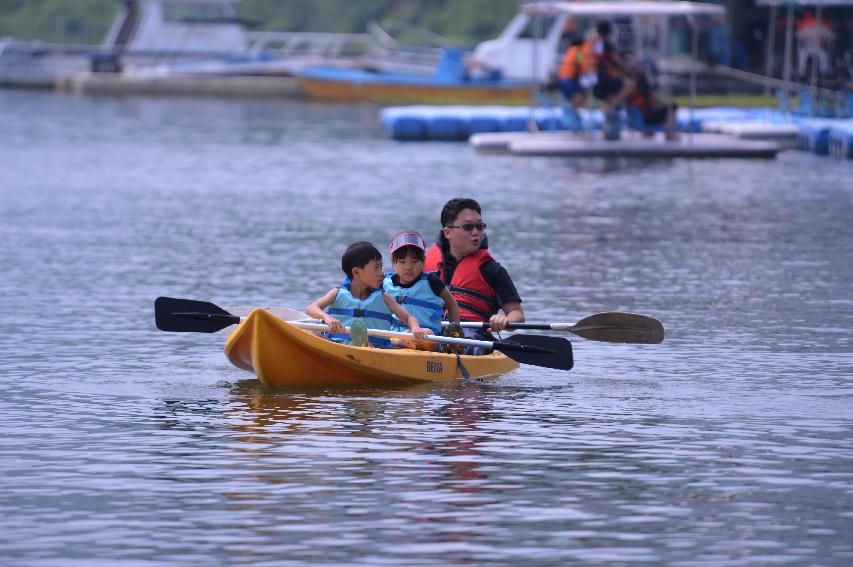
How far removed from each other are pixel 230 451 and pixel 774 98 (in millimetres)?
43756

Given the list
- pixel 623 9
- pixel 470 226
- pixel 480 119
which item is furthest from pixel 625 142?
pixel 470 226

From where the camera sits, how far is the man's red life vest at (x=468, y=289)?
44.4 ft

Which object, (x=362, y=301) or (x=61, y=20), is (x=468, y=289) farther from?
(x=61, y=20)

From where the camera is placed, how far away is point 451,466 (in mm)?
10492

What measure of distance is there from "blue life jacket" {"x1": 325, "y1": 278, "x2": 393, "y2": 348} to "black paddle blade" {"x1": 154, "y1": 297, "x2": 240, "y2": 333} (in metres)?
0.89

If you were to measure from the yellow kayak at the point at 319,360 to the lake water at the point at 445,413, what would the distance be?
0.16 metres

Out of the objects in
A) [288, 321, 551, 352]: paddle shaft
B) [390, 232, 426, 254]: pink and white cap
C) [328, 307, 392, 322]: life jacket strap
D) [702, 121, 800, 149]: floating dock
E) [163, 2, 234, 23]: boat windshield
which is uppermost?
[163, 2, 234, 23]: boat windshield

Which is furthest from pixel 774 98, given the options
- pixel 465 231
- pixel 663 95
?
pixel 465 231

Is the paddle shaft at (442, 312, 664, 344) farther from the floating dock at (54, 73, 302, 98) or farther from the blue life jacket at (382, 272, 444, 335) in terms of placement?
the floating dock at (54, 73, 302, 98)

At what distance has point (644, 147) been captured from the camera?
118ft

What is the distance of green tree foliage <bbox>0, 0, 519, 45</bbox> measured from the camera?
86.4m

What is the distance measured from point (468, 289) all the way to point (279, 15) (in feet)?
257

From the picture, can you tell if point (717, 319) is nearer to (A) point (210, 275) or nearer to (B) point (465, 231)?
(B) point (465, 231)

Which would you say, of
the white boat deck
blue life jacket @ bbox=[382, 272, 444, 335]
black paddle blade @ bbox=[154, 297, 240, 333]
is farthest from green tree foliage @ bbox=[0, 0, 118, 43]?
blue life jacket @ bbox=[382, 272, 444, 335]
